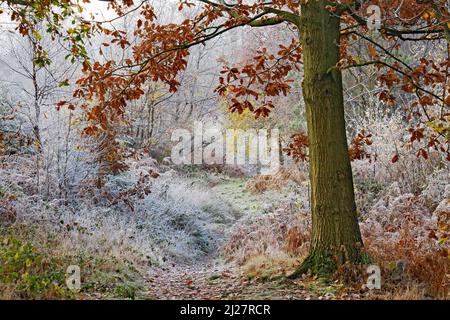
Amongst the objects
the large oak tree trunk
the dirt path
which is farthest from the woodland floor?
the large oak tree trunk

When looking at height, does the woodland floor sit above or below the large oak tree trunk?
below

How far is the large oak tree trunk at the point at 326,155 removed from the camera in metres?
5.33

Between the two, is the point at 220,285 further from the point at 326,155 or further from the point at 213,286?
the point at 326,155

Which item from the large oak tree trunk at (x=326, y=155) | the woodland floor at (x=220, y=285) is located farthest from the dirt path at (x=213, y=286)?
the large oak tree trunk at (x=326, y=155)

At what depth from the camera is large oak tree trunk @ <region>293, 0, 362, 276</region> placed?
5332 mm

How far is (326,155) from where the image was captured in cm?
535

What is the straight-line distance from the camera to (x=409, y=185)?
29.0 feet

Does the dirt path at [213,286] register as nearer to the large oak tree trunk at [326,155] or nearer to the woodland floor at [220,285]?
the woodland floor at [220,285]

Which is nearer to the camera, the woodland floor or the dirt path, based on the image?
the woodland floor

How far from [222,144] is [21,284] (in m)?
13.9

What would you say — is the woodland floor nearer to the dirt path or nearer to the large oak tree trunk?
the dirt path

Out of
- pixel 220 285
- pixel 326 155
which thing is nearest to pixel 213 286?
pixel 220 285
